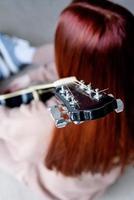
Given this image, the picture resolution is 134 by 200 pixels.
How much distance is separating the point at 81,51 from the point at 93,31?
56 mm

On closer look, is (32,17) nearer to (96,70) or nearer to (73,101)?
(96,70)

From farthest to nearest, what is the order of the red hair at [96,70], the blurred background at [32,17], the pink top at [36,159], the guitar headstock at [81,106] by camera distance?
the blurred background at [32,17] < the pink top at [36,159] < the red hair at [96,70] < the guitar headstock at [81,106]

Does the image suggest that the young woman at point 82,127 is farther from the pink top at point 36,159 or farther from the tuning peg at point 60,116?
the tuning peg at point 60,116

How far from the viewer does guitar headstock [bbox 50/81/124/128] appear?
55cm

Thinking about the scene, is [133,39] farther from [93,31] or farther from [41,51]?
[41,51]

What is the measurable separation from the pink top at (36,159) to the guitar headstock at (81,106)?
1.34ft

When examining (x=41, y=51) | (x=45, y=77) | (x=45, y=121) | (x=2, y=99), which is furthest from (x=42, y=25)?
(x=45, y=121)

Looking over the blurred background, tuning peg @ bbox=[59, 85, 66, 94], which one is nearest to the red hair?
tuning peg @ bbox=[59, 85, 66, 94]

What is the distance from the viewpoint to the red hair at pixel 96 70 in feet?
2.92

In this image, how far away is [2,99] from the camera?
1.15 metres

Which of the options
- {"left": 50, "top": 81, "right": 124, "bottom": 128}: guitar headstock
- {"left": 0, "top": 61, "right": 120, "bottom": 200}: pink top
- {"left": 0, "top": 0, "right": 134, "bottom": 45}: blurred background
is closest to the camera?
{"left": 50, "top": 81, "right": 124, "bottom": 128}: guitar headstock

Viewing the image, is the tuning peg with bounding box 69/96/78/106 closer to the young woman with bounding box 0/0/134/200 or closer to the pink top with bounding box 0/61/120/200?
the young woman with bounding box 0/0/134/200

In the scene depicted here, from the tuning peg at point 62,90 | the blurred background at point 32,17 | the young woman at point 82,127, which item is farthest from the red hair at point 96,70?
the blurred background at point 32,17

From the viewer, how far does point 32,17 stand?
6.06 ft
